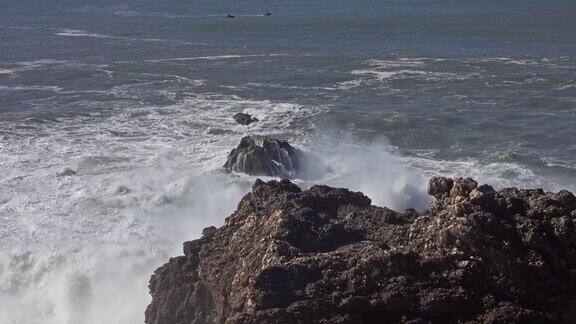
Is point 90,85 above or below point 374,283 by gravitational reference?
below

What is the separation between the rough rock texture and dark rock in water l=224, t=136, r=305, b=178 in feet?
52.2

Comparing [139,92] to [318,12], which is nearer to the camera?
[139,92]

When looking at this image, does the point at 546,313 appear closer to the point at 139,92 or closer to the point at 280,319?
→ the point at 280,319

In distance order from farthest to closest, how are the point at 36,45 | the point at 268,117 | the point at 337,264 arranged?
1. the point at 36,45
2. the point at 268,117
3. the point at 337,264

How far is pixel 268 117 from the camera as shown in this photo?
40656mm

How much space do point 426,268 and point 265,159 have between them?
18.5 meters

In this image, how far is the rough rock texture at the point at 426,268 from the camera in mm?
12391

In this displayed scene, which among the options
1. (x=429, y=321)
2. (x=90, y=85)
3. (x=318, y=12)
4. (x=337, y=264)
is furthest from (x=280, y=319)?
(x=318, y=12)

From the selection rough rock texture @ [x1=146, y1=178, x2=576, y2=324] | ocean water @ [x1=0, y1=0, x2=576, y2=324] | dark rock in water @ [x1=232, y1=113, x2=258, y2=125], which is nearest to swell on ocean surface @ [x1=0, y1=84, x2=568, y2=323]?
ocean water @ [x1=0, y1=0, x2=576, y2=324]

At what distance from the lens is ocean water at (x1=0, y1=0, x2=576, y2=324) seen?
Answer: 24.4 metres

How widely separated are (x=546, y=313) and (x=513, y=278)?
2.33 feet

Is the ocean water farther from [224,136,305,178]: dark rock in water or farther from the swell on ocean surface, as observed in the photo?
[224,136,305,178]: dark rock in water

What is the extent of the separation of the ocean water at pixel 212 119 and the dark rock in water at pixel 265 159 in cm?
70

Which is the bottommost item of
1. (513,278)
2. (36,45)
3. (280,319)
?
(36,45)
